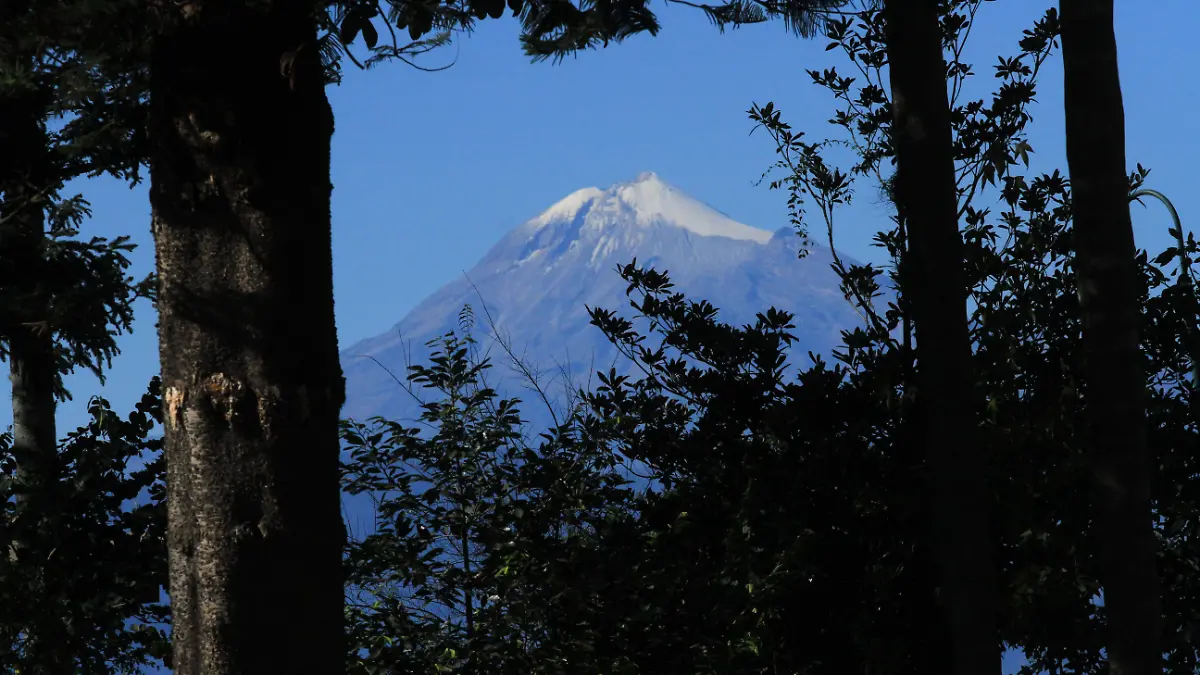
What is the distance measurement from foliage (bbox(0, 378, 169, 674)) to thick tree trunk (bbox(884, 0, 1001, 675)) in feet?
12.9

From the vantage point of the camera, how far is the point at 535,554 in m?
6.26

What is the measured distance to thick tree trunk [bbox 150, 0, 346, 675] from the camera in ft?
10.7

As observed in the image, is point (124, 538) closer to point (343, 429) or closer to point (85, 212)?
point (343, 429)

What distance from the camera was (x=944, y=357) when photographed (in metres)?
5.32

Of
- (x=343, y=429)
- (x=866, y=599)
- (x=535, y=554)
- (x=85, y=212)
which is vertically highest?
(x=85, y=212)

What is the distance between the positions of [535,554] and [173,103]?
11.3 feet

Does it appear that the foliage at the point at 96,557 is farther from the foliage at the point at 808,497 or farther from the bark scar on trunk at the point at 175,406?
the bark scar on trunk at the point at 175,406

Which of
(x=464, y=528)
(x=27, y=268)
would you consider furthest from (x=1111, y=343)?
(x=27, y=268)

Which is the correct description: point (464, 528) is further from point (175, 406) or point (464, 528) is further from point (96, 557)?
point (175, 406)

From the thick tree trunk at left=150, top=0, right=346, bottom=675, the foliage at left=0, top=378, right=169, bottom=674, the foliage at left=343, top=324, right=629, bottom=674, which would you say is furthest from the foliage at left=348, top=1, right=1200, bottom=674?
the thick tree trunk at left=150, top=0, right=346, bottom=675

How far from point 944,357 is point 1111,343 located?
2.39 ft

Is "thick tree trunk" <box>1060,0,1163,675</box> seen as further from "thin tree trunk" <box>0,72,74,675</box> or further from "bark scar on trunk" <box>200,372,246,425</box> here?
"thin tree trunk" <box>0,72,74,675</box>

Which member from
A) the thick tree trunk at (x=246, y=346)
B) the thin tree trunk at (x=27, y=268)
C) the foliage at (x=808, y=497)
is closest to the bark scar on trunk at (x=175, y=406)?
the thick tree trunk at (x=246, y=346)

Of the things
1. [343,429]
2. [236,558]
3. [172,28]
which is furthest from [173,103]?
[343,429]
